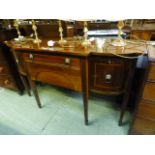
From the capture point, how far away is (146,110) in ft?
2.98

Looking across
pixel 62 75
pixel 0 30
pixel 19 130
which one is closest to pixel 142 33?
pixel 62 75

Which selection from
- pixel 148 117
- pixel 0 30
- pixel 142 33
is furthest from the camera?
pixel 142 33

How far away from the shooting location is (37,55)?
1.12 metres

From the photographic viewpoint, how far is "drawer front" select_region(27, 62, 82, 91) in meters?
1.07

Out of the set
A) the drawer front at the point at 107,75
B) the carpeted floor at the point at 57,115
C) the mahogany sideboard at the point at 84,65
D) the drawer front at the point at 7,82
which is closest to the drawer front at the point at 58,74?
the mahogany sideboard at the point at 84,65

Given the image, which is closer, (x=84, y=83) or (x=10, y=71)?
(x=84, y=83)

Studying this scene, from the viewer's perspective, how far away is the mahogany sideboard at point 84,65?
0.95 metres

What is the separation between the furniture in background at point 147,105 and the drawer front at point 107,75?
208mm

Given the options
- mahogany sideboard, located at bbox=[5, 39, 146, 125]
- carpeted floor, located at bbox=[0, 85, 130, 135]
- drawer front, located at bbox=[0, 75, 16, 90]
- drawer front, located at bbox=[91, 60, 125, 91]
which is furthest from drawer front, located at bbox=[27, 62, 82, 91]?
drawer front, located at bbox=[0, 75, 16, 90]

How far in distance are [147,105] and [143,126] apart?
0.72 feet

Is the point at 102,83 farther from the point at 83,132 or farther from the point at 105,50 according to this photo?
the point at 83,132

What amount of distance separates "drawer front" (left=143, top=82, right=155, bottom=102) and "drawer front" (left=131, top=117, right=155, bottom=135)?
204 mm

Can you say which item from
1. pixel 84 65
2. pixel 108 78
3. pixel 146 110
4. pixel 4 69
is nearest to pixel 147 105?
pixel 146 110
